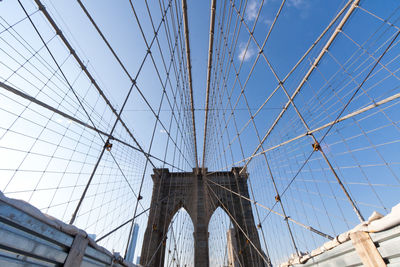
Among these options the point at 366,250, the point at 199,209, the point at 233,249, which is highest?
the point at 199,209

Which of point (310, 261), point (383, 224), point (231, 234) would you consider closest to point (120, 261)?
point (310, 261)

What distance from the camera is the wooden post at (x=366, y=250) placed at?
1436 mm

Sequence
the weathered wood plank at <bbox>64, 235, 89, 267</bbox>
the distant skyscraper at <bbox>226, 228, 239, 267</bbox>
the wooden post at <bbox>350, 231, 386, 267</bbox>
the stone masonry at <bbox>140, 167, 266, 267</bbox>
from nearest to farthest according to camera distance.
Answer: the wooden post at <bbox>350, 231, 386, 267</bbox>, the weathered wood plank at <bbox>64, 235, 89, 267</bbox>, the distant skyscraper at <bbox>226, 228, 239, 267</bbox>, the stone masonry at <bbox>140, 167, 266, 267</bbox>

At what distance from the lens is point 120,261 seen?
2.70 m

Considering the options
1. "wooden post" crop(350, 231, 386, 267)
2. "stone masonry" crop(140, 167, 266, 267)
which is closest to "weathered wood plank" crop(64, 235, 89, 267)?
"wooden post" crop(350, 231, 386, 267)

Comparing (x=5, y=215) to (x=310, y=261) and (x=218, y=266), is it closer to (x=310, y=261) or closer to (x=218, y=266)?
(x=310, y=261)

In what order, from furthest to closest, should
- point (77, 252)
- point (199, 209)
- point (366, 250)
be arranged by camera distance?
point (199, 209) → point (77, 252) → point (366, 250)

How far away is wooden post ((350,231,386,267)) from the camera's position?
1.44 meters

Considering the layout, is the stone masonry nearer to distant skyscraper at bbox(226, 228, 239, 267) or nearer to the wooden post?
distant skyscraper at bbox(226, 228, 239, 267)

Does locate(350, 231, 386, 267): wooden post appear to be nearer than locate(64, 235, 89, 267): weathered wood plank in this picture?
Yes

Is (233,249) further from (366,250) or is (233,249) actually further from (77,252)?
(77,252)

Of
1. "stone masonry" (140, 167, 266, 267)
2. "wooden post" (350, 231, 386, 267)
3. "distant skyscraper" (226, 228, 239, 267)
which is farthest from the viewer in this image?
"stone masonry" (140, 167, 266, 267)

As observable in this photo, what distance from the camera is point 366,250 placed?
152cm

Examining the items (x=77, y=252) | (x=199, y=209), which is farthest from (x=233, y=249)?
(x=77, y=252)
